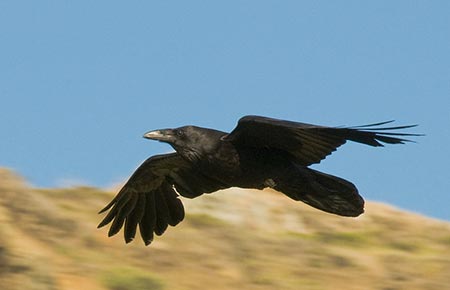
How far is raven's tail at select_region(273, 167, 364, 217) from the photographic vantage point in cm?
1339

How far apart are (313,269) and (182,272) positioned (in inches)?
58.3

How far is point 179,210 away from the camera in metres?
15.4

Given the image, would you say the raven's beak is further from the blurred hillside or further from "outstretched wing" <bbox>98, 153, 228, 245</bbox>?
the blurred hillside

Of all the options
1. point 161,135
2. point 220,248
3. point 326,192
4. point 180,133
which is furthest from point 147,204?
point 220,248

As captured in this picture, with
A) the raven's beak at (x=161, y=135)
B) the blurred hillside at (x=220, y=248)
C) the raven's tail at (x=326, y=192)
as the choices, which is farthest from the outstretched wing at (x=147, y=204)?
the raven's tail at (x=326, y=192)

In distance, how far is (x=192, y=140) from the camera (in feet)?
43.8

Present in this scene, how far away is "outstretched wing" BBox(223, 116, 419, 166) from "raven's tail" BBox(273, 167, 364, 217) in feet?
0.59

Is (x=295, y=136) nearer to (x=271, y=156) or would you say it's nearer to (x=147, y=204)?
(x=271, y=156)

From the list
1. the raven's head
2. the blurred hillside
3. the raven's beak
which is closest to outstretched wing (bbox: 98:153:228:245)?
the blurred hillside

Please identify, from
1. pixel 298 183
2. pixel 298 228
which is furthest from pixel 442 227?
pixel 298 183

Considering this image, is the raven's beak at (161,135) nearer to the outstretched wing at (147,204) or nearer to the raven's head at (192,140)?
the raven's head at (192,140)

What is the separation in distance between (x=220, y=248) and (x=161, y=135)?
458 cm

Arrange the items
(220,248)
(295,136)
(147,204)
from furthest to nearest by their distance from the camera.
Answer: (220,248) < (147,204) < (295,136)

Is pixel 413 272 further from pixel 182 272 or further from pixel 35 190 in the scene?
pixel 35 190
